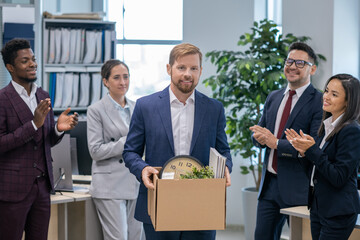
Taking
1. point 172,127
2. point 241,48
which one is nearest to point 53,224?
point 172,127

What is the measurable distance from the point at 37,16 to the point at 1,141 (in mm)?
2677

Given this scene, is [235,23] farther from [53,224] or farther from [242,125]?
[53,224]

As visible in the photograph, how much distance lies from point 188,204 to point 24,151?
45.5 inches

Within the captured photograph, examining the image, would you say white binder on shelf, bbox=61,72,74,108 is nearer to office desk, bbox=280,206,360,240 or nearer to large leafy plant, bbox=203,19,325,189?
large leafy plant, bbox=203,19,325,189

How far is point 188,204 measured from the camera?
2064 mm

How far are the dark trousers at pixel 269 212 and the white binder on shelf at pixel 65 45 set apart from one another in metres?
2.83

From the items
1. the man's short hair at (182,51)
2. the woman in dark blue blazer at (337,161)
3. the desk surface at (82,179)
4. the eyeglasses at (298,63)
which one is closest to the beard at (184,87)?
the man's short hair at (182,51)

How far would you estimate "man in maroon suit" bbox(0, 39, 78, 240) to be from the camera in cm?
271

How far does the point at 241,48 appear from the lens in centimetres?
564

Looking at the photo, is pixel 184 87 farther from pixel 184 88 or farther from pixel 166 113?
pixel 166 113

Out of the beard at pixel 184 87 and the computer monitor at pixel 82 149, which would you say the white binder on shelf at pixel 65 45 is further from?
the beard at pixel 184 87

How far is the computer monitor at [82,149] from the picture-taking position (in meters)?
3.82

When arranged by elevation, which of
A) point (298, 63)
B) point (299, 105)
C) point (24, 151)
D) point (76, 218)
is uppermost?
point (298, 63)

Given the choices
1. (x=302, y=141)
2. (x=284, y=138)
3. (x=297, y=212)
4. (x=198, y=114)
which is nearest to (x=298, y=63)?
(x=284, y=138)
